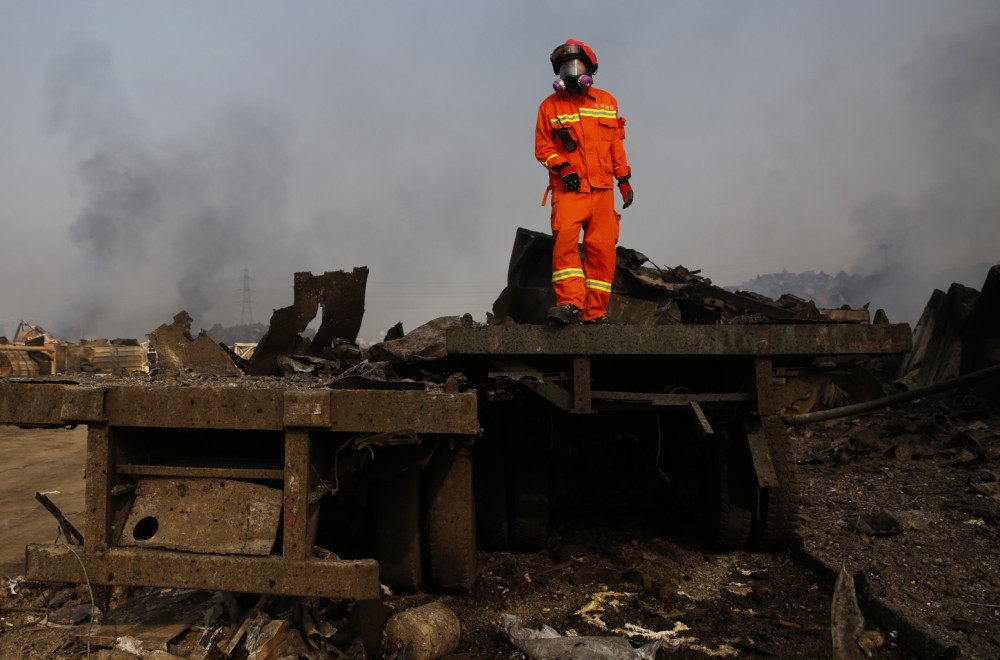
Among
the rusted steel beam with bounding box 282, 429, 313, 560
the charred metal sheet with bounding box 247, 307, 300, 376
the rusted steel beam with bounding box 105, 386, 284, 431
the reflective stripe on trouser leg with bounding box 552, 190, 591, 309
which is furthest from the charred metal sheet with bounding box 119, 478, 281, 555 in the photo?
the reflective stripe on trouser leg with bounding box 552, 190, 591, 309

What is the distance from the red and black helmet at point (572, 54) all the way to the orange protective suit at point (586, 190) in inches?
7.1

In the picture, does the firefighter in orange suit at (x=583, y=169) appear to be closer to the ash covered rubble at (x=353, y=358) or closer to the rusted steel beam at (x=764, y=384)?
→ the ash covered rubble at (x=353, y=358)

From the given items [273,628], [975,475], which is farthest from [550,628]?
[975,475]

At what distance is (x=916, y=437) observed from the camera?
6387 mm

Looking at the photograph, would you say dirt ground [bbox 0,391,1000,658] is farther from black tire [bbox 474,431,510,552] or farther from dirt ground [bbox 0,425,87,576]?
black tire [bbox 474,431,510,552]

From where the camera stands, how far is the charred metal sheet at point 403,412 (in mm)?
2303

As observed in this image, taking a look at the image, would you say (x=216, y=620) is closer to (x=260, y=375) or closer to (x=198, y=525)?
(x=198, y=525)

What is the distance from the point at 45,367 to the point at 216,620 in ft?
62.9

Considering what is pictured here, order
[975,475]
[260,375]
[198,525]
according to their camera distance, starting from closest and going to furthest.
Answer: [198,525], [260,375], [975,475]

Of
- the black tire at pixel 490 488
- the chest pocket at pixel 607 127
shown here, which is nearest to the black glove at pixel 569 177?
the chest pocket at pixel 607 127

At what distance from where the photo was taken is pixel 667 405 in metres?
3.00

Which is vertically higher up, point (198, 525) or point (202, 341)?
point (202, 341)

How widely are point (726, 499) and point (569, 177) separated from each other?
205 centimetres

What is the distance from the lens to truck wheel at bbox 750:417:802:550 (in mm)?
3357
